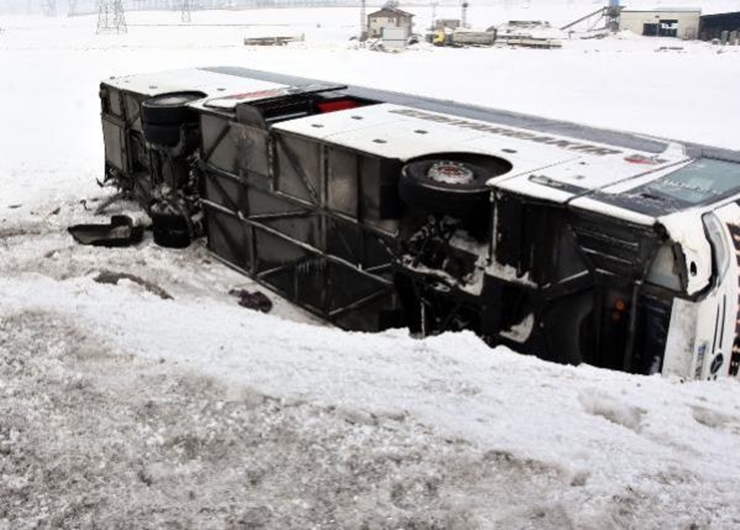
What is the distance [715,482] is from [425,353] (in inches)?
72.7

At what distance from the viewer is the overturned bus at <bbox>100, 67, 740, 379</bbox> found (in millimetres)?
5340

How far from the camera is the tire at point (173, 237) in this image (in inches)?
421

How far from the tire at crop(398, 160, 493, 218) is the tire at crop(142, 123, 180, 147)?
486 centimetres

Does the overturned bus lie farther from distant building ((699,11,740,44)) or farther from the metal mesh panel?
distant building ((699,11,740,44))

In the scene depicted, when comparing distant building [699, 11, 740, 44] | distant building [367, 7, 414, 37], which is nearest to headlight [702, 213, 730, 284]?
distant building [367, 7, 414, 37]

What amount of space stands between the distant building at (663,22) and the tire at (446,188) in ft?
182

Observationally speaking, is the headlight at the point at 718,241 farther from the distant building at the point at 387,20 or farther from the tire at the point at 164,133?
the distant building at the point at 387,20

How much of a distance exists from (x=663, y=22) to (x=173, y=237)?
5657 centimetres

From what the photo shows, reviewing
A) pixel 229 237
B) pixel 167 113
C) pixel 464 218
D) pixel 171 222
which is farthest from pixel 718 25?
pixel 464 218

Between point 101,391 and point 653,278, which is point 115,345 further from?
point 653,278

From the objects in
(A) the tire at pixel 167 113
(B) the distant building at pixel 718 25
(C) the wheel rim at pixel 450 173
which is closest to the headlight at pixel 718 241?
(C) the wheel rim at pixel 450 173

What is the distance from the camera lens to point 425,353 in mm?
4531

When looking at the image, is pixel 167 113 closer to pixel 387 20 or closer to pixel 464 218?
pixel 464 218

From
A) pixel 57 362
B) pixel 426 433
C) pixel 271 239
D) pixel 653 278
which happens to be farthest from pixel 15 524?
pixel 271 239
